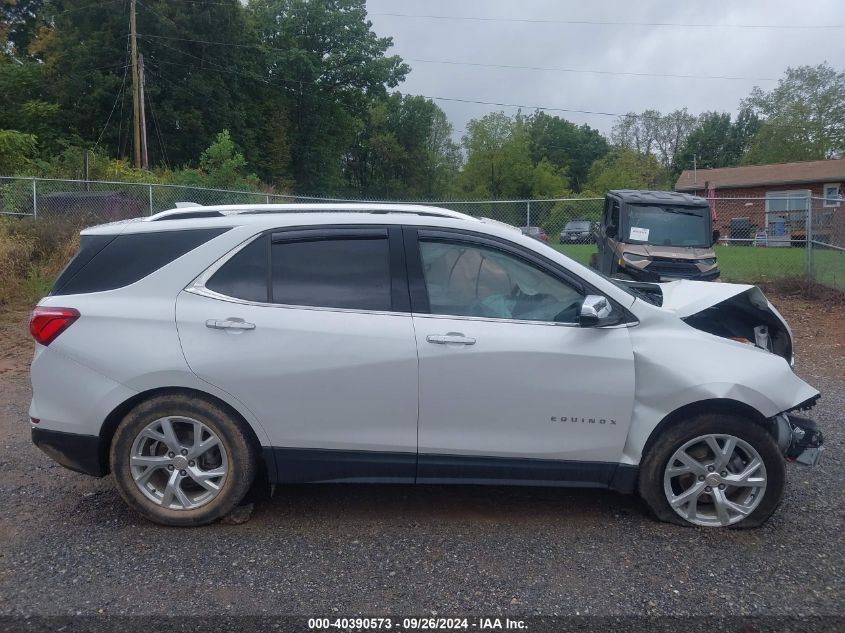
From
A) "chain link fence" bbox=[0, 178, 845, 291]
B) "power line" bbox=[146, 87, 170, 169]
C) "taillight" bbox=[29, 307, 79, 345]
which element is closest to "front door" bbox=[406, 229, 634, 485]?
"taillight" bbox=[29, 307, 79, 345]

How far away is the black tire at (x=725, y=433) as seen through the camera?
4227 mm

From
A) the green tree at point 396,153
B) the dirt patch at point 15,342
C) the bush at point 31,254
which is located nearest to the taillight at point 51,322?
the dirt patch at point 15,342

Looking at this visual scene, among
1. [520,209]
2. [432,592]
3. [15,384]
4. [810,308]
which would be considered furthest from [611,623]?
[520,209]

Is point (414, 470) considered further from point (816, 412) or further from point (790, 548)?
point (816, 412)

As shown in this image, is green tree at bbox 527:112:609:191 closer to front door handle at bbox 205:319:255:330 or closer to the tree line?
the tree line

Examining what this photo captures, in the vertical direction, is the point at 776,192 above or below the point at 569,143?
below

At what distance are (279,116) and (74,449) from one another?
4498 centimetres

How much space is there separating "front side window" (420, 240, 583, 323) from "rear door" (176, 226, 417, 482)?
0.65ft

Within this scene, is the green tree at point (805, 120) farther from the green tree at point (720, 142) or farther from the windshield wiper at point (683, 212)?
the windshield wiper at point (683, 212)

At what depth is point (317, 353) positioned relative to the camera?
4.19 meters

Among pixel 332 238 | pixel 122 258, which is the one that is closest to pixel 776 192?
pixel 332 238

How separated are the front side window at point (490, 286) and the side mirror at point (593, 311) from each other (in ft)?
0.47

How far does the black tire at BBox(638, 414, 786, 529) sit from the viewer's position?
4227mm

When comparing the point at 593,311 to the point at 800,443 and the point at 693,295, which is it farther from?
the point at 800,443
